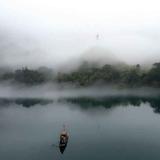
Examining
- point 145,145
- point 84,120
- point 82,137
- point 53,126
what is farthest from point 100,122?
point 145,145

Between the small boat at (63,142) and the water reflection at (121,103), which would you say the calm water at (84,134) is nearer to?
the small boat at (63,142)

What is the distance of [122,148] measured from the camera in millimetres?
74000

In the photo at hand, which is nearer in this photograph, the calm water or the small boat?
the calm water

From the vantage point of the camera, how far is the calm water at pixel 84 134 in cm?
7081

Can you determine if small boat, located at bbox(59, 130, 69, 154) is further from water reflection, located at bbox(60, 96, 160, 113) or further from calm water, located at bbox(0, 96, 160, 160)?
water reflection, located at bbox(60, 96, 160, 113)

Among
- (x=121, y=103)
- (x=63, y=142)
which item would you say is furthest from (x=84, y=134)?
(x=121, y=103)

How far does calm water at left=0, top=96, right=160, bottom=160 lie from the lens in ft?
232

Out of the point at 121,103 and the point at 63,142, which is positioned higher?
the point at 63,142

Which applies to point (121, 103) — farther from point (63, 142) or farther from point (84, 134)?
point (63, 142)

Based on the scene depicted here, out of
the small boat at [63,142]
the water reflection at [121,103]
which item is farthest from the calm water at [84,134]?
the water reflection at [121,103]

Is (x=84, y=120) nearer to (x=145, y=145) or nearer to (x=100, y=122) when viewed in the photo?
(x=100, y=122)

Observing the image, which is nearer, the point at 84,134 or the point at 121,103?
the point at 84,134

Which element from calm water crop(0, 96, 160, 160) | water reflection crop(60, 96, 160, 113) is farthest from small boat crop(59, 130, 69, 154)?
water reflection crop(60, 96, 160, 113)

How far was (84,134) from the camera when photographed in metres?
89.4
